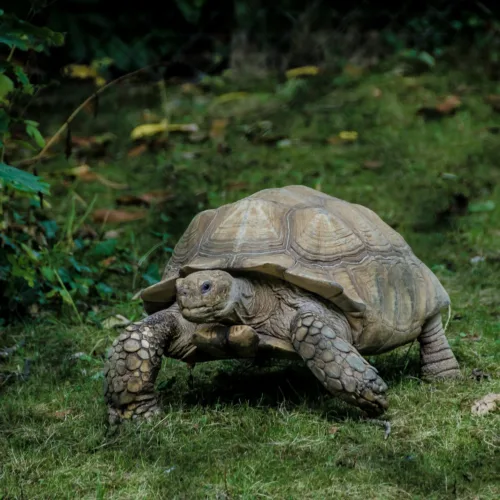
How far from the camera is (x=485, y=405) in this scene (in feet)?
10.9


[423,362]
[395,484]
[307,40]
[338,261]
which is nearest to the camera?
[395,484]

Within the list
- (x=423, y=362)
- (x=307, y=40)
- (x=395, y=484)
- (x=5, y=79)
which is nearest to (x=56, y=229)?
(x=5, y=79)

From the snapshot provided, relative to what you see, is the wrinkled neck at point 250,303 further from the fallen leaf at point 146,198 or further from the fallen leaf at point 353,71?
the fallen leaf at point 353,71

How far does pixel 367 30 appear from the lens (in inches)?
375

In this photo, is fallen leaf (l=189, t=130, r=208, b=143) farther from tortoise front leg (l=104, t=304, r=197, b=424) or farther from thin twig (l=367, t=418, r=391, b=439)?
thin twig (l=367, t=418, r=391, b=439)

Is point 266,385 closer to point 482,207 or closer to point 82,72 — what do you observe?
point 482,207

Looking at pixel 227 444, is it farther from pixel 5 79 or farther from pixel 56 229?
pixel 56 229

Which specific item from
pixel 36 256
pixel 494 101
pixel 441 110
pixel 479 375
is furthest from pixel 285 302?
pixel 494 101

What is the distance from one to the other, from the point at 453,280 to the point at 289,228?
2.02 meters

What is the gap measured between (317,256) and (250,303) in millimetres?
316

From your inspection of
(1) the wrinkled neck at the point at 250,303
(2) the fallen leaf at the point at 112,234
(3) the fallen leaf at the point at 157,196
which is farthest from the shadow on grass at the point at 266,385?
(3) the fallen leaf at the point at 157,196

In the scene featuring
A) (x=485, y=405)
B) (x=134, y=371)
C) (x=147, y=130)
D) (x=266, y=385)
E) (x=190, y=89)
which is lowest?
(x=190, y=89)

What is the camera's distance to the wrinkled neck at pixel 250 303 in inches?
132

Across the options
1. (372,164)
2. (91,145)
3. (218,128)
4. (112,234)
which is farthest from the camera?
(218,128)
